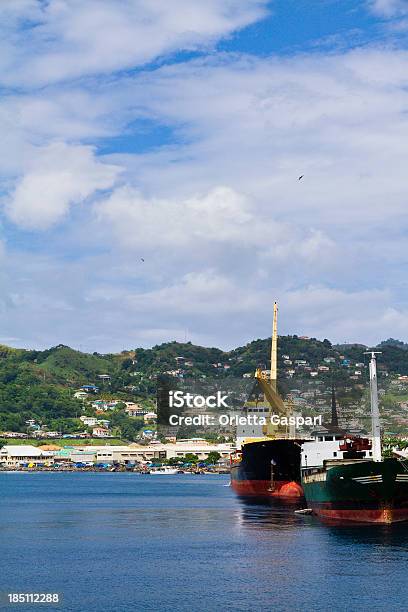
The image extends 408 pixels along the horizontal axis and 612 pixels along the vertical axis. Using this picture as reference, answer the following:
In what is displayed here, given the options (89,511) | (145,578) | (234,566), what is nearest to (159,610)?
(145,578)

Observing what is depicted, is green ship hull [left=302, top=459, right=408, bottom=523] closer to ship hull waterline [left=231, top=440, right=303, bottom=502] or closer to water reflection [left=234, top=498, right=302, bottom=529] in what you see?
water reflection [left=234, top=498, right=302, bottom=529]

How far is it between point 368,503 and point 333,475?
3.44 metres

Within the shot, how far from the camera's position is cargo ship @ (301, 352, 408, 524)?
224 ft

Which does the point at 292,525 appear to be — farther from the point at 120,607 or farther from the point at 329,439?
the point at 120,607

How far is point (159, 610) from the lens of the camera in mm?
45594

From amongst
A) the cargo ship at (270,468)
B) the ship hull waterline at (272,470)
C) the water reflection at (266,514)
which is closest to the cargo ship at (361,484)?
the water reflection at (266,514)

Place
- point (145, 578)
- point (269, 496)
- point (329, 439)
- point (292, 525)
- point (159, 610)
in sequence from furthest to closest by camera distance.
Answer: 1. point (269, 496)
2. point (329, 439)
3. point (292, 525)
4. point (145, 578)
5. point (159, 610)

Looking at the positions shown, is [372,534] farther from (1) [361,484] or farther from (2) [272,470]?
(2) [272,470]

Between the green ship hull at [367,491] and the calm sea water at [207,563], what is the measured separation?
62.1 inches

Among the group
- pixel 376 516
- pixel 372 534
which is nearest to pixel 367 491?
pixel 376 516

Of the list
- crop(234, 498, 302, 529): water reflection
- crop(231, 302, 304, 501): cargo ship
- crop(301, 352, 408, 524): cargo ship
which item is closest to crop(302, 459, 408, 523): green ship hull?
crop(301, 352, 408, 524): cargo ship

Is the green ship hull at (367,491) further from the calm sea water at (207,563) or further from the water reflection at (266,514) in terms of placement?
the water reflection at (266,514)

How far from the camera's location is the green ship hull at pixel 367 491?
68.2 meters

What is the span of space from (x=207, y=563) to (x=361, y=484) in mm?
16307
